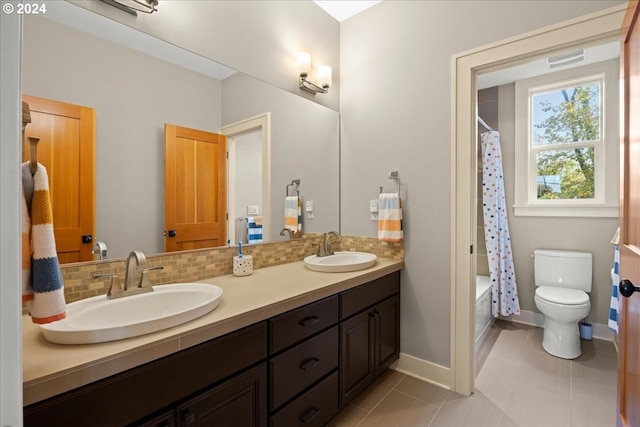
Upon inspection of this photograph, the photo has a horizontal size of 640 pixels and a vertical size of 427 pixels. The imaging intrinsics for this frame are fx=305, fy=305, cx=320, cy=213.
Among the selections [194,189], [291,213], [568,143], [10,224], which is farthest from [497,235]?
[10,224]

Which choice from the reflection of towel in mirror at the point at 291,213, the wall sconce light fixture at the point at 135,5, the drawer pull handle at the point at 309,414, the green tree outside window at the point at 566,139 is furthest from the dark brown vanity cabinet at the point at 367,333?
the green tree outside window at the point at 566,139

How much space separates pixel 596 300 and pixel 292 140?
305 cm

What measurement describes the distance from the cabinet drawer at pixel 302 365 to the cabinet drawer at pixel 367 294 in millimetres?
146

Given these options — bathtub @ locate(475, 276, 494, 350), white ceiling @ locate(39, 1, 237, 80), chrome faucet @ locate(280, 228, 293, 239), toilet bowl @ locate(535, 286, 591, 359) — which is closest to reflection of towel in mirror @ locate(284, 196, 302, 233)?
chrome faucet @ locate(280, 228, 293, 239)

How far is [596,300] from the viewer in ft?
9.04

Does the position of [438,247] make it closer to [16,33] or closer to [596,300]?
[596,300]

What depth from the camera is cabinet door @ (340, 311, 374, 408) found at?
65.9 inches

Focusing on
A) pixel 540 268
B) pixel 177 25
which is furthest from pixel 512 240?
pixel 177 25

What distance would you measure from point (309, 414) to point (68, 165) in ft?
4.97

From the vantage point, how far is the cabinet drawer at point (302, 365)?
1293mm

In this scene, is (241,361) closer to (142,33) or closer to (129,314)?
(129,314)

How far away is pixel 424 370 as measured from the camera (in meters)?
2.13

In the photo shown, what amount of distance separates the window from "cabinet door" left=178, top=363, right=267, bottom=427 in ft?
10.1

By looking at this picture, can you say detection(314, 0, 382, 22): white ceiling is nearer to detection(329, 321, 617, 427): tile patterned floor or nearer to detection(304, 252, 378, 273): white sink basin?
detection(304, 252, 378, 273): white sink basin
